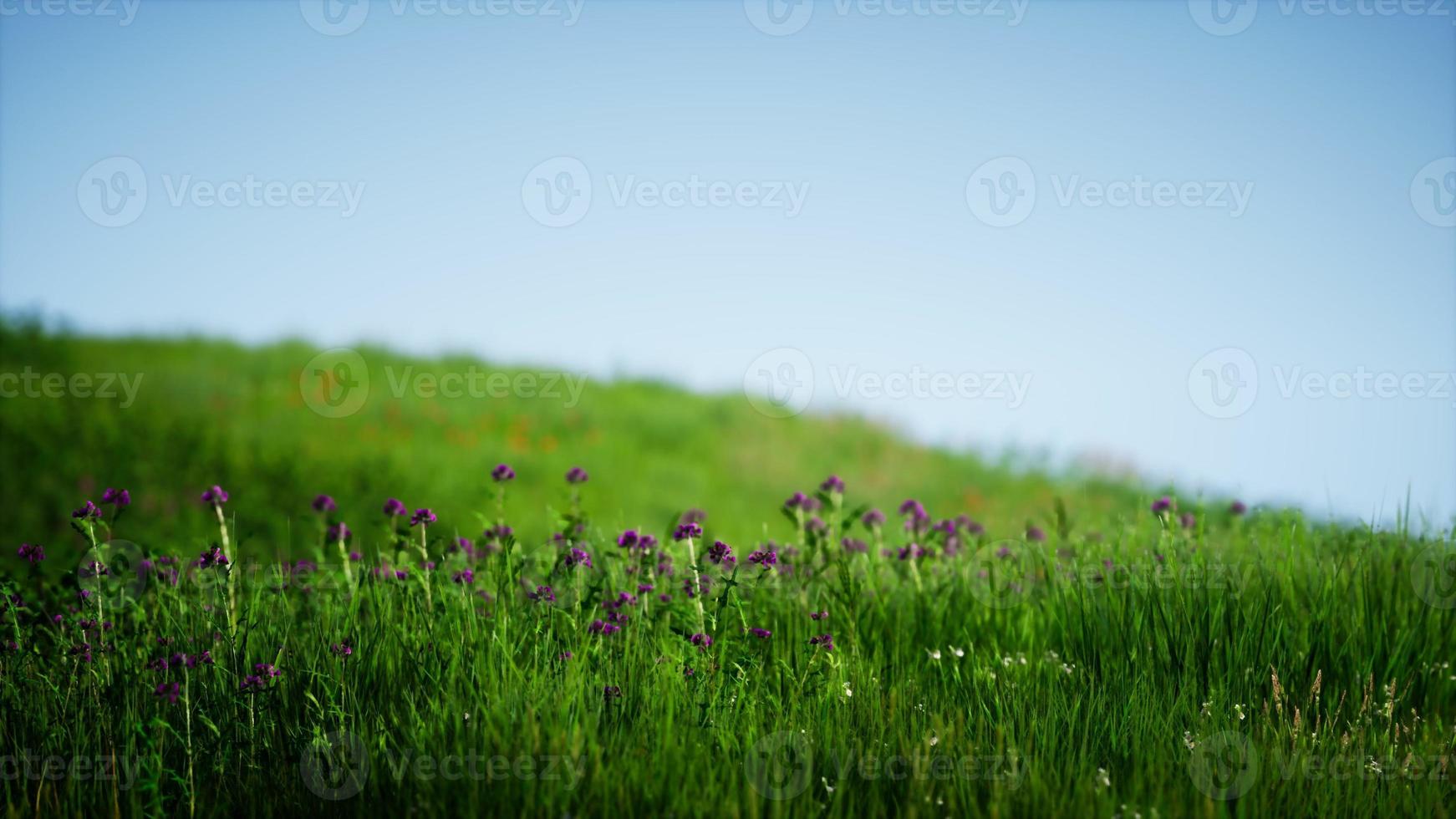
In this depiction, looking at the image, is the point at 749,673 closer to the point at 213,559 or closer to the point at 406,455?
the point at 213,559

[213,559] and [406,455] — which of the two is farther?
[406,455]

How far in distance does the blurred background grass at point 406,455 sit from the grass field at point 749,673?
540 cm

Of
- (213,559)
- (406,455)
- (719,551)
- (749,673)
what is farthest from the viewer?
(406,455)

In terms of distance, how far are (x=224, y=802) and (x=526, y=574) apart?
2070 millimetres

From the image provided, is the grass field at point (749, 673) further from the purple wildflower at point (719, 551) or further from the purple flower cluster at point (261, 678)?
the purple wildflower at point (719, 551)

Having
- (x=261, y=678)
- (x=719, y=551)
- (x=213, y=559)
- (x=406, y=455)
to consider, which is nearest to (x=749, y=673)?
(x=719, y=551)

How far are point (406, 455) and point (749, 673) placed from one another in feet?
32.6

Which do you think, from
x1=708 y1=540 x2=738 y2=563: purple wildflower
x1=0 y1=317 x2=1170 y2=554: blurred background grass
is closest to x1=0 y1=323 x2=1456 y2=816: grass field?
x1=708 y1=540 x2=738 y2=563: purple wildflower

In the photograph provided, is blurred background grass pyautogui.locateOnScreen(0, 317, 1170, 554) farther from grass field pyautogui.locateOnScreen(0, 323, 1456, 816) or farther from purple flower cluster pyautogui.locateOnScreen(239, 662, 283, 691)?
purple flower cluster pyautogui.locateOnScreen(239, 662, 283, 691)

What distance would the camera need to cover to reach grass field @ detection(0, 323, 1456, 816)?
3.22m

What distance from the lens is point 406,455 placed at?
12.9 metres

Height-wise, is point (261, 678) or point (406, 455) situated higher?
point (406, 455)

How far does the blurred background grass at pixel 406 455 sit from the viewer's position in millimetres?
11945

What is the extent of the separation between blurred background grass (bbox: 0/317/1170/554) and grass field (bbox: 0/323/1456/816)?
540 cm
